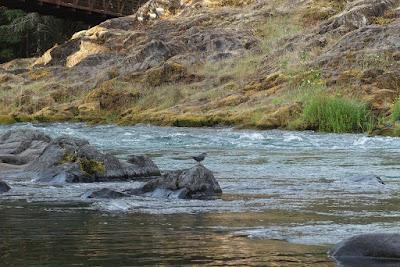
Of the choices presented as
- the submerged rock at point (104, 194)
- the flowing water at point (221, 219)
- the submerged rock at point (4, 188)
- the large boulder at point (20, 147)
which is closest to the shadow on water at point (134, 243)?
the flowing water at point (221, 219)

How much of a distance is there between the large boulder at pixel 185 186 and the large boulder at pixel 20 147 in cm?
358

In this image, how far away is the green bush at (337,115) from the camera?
21.7 m

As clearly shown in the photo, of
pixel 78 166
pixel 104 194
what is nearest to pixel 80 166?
pixel 78 166

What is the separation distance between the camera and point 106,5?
49.1m

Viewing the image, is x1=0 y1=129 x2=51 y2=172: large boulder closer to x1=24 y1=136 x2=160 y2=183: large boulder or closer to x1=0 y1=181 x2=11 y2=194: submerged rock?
x1=24 y1=136 x2=160 y2=183: large boulder

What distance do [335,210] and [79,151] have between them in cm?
456

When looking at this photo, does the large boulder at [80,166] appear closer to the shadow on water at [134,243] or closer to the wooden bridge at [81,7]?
the shadow on water at [134,243]

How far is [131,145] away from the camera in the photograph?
19.6 meters

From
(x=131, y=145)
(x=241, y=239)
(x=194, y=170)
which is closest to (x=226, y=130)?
(x=131, y=145)

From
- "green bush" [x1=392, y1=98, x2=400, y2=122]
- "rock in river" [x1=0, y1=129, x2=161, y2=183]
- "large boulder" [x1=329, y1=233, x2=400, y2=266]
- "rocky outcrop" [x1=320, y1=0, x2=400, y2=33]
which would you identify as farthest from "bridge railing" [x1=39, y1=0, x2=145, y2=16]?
"large boulder" [x1=329, y1=233, x2=400, y2=266]

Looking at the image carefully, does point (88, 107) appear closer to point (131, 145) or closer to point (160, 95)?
point (160, 95)

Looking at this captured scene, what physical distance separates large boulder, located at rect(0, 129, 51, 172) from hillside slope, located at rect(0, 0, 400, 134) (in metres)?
8.50

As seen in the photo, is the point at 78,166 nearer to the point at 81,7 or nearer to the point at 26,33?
the point at 81,7

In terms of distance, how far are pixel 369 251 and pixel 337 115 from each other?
16.7 meters
